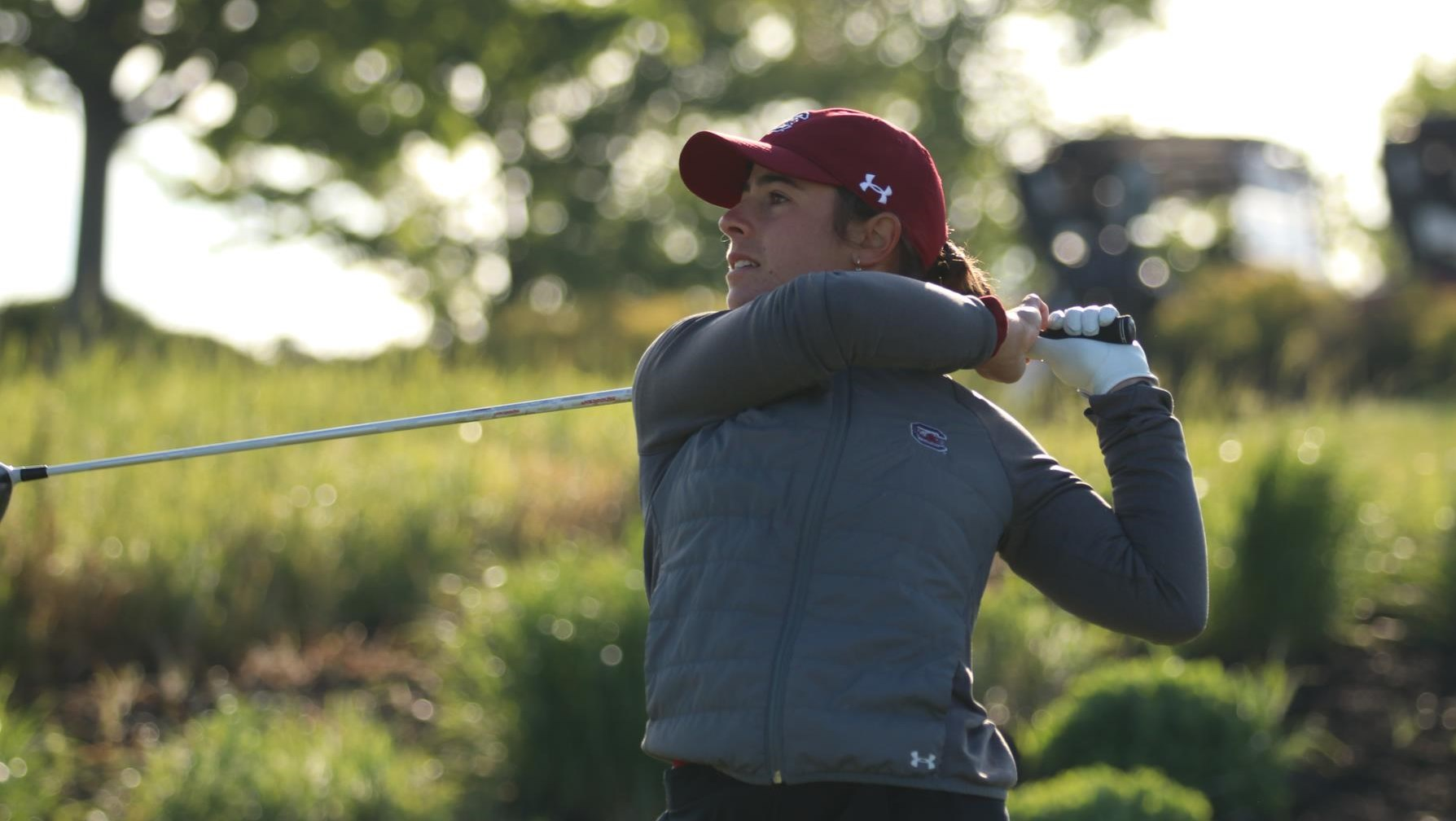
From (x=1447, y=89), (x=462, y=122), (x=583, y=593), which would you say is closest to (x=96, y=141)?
(x=462, y=122)

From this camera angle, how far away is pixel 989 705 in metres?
5.86

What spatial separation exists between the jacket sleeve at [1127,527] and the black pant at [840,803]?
0.35 metres

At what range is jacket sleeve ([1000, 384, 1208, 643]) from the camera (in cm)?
246

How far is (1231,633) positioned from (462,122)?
46.3ft

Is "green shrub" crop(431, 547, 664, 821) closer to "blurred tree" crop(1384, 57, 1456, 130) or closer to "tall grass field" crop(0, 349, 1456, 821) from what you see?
"tall grass field" crop(0, 349, 1456, 821)

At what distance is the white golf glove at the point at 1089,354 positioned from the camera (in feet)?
8.32

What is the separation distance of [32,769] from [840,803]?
11.9 ft

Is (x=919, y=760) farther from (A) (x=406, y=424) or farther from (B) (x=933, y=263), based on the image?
(A) (x=406, y=424)

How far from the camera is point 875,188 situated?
252 centimetres

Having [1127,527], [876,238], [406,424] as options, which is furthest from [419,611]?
[1127,527]

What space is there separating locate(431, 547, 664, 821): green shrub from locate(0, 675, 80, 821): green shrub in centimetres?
114

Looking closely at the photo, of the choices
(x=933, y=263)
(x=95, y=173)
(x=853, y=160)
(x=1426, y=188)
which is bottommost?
(x=933, y=263)

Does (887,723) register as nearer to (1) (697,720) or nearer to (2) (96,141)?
(1) (697,720)

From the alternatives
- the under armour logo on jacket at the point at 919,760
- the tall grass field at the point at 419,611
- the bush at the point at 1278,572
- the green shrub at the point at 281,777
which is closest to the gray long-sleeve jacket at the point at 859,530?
the under armour logo on jacket at the point at 919,760
